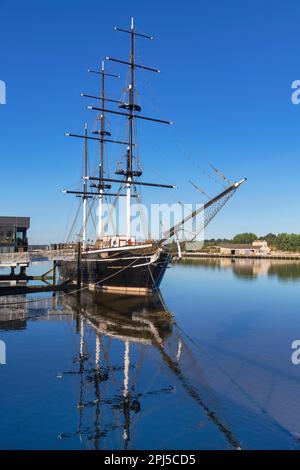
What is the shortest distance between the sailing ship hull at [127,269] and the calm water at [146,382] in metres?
7.87

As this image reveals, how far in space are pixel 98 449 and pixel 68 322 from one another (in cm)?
1788

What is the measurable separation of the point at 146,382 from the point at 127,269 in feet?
79.5

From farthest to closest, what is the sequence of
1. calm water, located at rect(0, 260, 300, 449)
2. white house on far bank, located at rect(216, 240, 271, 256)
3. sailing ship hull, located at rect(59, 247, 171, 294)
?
white house on far bank, located at rect(216, 240, 271, 256) < sailing ship hull, located at rect(59, 247, 171, 294) < calm water, located at rect(0, 260, 300, 449)

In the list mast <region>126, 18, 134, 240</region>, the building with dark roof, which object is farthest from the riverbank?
mast <region>126, 18, 134, 240</region>

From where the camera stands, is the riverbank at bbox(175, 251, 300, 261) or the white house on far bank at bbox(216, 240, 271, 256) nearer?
the riverbank at bbox(175, 251, 300, 261)

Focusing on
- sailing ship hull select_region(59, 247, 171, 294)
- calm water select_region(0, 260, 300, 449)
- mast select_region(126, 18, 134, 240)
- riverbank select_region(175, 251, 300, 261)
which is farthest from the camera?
riverbank select_region(175, 251, 300, 261)

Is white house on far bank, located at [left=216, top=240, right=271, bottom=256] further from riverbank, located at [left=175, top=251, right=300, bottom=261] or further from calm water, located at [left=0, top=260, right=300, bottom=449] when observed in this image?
calm water, located at [left=0, top=260, right=300, bottom=449]

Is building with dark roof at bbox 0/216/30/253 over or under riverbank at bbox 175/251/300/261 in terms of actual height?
over

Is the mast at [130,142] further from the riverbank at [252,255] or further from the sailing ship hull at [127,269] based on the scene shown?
the riverbank at [252,255]

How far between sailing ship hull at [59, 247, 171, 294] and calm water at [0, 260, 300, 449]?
25.8 ft

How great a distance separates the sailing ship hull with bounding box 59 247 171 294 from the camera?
3806 centimetres

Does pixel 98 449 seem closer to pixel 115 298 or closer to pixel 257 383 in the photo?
pixel 257 383
